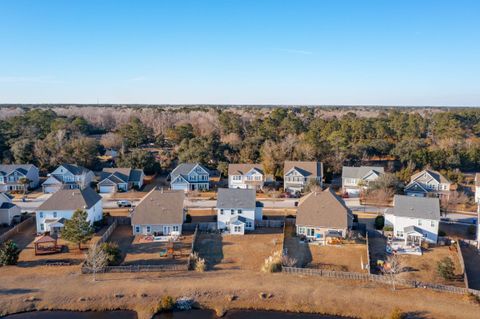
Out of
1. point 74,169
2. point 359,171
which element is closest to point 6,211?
point 74,169

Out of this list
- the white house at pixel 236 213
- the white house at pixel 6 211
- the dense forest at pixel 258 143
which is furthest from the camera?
the dense forest at pixel 258 143

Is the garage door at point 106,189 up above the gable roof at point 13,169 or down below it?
below

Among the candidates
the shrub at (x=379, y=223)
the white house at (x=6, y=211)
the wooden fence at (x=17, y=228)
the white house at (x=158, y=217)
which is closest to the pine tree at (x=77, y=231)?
the white house at (x=158, y=217)

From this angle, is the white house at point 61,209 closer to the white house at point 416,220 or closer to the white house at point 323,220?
the white house at point 323,220

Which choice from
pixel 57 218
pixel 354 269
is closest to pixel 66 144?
pixel 57 218

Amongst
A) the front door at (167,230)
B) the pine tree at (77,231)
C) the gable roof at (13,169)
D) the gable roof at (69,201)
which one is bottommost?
the front door at (167,230)

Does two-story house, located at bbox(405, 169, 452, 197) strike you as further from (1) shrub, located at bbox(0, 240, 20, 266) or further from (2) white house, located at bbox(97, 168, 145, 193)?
(1) shrub, located at bbox(0, 240, 20, 266)

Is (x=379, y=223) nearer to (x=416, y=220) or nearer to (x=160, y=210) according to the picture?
(x=416, y=220)
